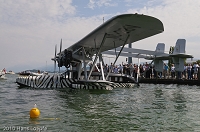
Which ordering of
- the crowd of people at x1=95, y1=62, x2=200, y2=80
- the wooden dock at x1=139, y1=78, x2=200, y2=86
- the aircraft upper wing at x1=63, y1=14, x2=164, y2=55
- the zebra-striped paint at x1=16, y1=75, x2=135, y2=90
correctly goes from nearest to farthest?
the aircraft upper wing at x1=63, y1=14, x2=164, y2=55 < the zebra-striped paint at x1=16, y1=75, x2=135, y2=90 < the wooden dock at x1=139, y1=78, x2=200, y2=86 < the crowd of people at x1=95, y1=62, x2=200, y2=80

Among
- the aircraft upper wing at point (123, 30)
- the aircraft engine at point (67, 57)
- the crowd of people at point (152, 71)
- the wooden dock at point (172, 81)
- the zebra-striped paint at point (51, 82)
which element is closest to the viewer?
the aircraft upper wing at point (123, 30)

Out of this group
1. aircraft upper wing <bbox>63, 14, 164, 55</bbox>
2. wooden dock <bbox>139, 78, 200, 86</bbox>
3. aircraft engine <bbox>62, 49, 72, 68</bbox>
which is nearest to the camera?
aircraft upper wing <bbox>63, 14, 164, 55</bbox>

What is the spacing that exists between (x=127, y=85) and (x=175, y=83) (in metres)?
7.20

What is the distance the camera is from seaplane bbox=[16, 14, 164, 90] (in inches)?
449

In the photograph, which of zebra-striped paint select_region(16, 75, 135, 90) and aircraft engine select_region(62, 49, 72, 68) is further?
aircraft engine select_region(62, 49, 72, 68)

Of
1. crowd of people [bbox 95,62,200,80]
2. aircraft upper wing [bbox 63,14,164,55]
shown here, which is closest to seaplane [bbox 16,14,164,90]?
aircraft upper wing [bbox 63,14,164,55]

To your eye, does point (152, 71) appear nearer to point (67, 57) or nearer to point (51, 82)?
point (67, 57)

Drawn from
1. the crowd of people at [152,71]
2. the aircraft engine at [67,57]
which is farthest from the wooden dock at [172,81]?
the aircraft engine at [67,57]

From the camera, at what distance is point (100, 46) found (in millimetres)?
14125

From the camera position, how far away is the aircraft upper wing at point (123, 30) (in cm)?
1090

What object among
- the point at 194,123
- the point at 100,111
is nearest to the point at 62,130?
the point at 100,111

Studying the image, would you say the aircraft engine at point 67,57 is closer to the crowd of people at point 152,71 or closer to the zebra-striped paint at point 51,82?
the zebra-striped paint at point 51,82

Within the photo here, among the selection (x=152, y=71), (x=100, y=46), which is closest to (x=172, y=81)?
(x=152, y=71)

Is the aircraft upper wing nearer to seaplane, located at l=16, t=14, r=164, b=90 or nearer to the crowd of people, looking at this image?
seaplane, located at l=16, t=14, r=164, b=90
